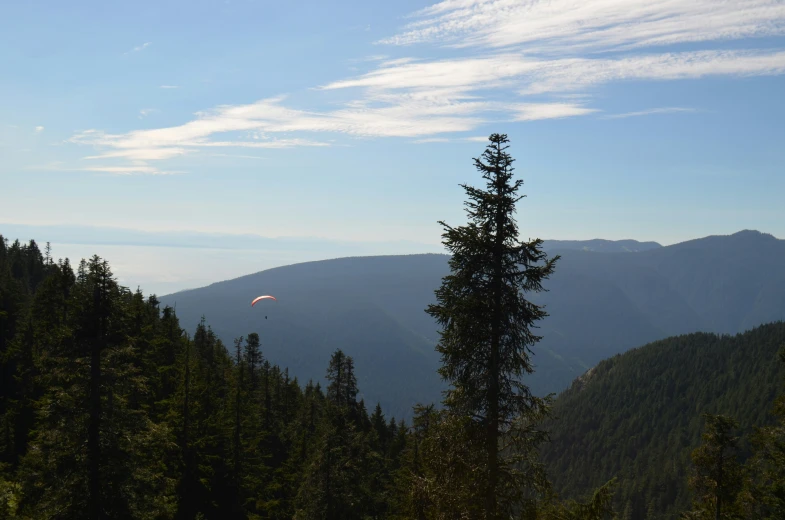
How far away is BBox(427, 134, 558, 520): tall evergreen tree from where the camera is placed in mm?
→ 15227

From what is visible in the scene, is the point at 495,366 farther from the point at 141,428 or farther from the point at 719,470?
the point at 719,470

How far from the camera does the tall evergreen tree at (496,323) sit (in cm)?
1523

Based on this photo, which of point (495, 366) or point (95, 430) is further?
point (95, 430)

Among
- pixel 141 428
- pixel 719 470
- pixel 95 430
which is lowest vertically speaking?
pixel 719 470

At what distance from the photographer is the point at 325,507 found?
2944 cm

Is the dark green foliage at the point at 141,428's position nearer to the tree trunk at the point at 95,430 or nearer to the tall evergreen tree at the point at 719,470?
the tree trunk at the point at 95,430

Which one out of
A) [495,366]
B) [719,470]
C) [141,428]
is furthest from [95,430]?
[719,470]

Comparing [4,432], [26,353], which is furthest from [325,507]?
[26,353]

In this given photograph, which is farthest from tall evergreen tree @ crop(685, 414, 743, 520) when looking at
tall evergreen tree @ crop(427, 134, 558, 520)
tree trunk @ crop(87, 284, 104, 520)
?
tree trunk @ crop(87, 284, 104, 520)

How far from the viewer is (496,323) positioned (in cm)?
1542

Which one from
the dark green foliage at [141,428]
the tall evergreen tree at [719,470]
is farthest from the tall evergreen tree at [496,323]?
the tall evergreen tree at [719,470]

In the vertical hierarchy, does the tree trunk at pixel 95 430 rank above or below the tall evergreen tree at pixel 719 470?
above

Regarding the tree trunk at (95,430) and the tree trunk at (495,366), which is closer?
the tree trunk at (495,366)

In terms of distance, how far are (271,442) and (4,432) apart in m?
23.5
